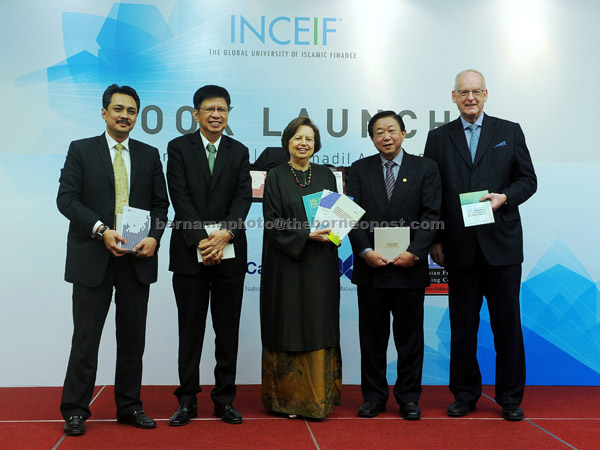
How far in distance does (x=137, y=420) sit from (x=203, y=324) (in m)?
0.63

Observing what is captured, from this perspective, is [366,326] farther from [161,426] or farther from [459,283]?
[161,426]

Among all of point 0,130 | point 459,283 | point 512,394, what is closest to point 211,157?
point 459,283

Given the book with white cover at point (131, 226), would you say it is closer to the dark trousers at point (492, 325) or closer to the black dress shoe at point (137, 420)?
the black dress shoe at point (137, 420)

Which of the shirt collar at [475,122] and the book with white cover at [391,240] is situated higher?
the shirt collar at [475,122]

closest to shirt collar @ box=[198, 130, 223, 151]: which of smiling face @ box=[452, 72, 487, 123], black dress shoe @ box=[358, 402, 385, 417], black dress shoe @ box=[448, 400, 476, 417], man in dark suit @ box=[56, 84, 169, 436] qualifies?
man in dark suit @ box=[56, 84, 169, 436]

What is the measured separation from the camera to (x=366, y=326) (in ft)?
12.4

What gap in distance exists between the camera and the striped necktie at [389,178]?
3.76 meters

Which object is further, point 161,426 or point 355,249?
point 355,249

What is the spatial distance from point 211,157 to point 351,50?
179 centimetres

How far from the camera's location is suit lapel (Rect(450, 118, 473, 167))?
148 inches

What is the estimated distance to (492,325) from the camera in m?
3.80

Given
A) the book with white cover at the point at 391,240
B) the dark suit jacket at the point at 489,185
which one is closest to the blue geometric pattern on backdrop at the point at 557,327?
the dark suit jacket at the point at 489,185

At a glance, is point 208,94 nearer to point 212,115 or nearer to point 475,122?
point 212,115

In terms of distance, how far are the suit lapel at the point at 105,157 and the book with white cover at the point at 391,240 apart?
153 cm
